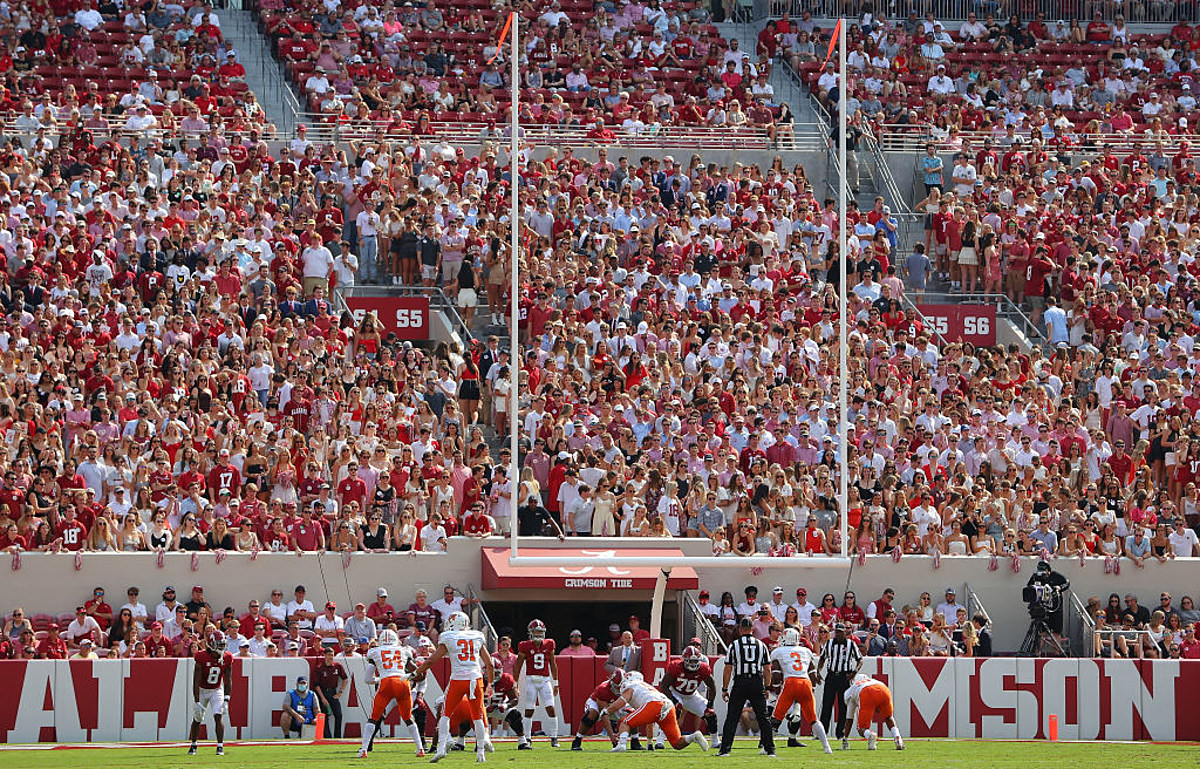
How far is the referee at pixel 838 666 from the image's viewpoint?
64.5ft

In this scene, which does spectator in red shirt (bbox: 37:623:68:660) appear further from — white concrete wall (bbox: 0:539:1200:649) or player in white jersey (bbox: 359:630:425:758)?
player in white jersey (bbox: 359:630:425:758)

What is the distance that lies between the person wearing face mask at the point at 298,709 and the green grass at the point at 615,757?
2.89 ft

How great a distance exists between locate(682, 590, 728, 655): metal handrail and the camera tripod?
3.45m

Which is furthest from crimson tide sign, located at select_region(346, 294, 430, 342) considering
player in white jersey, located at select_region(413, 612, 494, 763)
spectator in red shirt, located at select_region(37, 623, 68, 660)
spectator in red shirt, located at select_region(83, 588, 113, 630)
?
player in white jersey, located at select_region(413, 612, 494, 763)

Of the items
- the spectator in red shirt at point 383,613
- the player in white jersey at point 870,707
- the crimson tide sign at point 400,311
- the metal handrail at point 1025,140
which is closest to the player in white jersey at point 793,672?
the player in white jersey at point 870,707

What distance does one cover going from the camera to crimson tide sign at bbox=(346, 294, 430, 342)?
89.7ft

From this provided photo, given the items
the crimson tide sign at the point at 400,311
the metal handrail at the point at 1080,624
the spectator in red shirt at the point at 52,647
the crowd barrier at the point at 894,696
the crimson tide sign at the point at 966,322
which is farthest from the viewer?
the crimson tide sign at the point at 966,322

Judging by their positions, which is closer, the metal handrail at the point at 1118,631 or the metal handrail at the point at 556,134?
the metal handrail at the point at 1118,631

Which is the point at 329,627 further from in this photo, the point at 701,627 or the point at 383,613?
the point at 701,627

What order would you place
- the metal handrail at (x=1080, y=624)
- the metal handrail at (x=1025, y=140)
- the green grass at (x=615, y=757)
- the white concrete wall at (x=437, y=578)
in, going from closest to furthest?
1. the green grass at (x=615, y=757)
2. the white concrete wall at (x=437, y=578)
3. the metal handrail at (x=1080, y=624)
4. the metal handrail at (x=1025, y=140)

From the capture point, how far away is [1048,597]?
2319cm

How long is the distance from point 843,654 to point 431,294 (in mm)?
9840

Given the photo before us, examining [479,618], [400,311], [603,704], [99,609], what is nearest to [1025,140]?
[400,311]

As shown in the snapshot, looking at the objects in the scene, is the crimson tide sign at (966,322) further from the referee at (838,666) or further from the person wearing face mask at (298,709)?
the person wearing face mask at (298,709)
